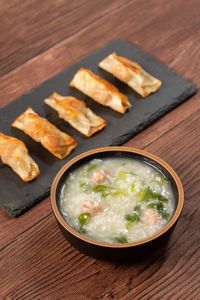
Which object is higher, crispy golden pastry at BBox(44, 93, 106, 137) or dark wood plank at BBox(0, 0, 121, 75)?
dark wood plank at BBox(0, 0, 121, 75)

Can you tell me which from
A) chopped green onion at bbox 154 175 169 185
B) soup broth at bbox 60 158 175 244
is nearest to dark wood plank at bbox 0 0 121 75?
soup broth at bbox 60 158 175 244

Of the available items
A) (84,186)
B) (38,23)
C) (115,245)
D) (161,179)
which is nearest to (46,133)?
(84,186)

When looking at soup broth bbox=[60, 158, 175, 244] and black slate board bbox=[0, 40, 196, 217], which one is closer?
soup broth bbox=[60, 158, 175, 244]

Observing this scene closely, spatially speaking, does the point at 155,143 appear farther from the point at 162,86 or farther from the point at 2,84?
the point at 2,84

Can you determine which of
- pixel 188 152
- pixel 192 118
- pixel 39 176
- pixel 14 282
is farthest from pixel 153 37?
pixel 14 282

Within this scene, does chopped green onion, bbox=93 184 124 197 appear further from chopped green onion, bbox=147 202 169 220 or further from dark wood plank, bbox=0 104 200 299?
dark wood plank, bbox=0 104 200 299

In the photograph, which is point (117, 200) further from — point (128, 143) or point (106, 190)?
point (128, 143)
